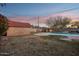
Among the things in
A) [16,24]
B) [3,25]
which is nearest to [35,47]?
[16,24]

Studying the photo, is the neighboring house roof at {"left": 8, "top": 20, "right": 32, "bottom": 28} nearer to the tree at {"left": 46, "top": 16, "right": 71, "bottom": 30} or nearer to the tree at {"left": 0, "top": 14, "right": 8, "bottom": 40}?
the tree at {"left": 0, "top": 14, "right": 8, "bottom": 40}

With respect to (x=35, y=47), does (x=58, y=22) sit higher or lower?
higher

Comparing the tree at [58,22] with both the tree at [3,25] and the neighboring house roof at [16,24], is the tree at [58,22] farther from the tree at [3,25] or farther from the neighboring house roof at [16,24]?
the tree at [3,25]

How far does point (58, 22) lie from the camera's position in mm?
2229

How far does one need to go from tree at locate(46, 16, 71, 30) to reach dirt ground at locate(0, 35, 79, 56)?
143 mm

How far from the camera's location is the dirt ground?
2.20 m

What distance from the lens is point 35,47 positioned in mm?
2217

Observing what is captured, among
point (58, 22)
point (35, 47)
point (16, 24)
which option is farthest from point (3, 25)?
point (58, 22)

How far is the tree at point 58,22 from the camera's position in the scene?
221 cm

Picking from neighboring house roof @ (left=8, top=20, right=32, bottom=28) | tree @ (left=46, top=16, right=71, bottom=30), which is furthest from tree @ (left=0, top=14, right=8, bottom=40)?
tree @ (left=46, top=16, right=71, bottom=30)

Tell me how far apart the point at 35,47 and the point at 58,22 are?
1.33 feet

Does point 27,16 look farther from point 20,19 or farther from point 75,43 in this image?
point 75,43

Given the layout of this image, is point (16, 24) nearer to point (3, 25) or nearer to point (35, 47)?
point (3, 25)

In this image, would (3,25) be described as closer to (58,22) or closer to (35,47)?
(35,47)
